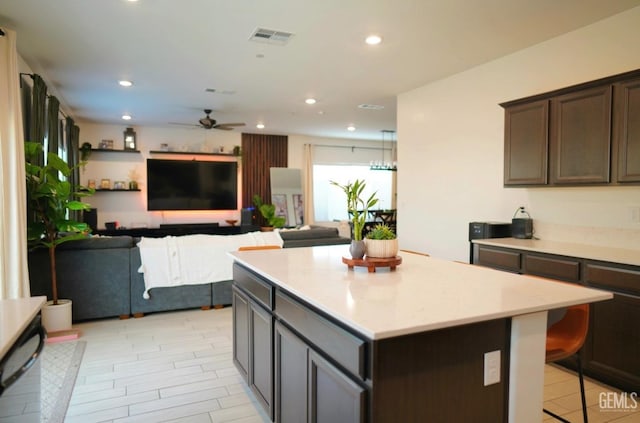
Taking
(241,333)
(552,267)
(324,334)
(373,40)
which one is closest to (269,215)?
(373,40)

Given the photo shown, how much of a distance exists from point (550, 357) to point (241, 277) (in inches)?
73.6

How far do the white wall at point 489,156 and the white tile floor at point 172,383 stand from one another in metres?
1.38

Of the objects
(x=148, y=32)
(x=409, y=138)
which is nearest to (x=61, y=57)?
(x=148, y=32)

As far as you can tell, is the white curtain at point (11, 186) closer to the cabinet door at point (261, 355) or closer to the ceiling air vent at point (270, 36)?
the ceiling air vent at point (270, 36)

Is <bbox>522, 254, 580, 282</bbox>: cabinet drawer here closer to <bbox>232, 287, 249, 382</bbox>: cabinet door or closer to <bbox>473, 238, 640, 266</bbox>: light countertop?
<bbox>473, 238, 640, 266</bbox>: light countertop

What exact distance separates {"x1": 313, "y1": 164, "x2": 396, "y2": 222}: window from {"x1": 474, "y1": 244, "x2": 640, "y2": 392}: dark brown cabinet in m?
7.52

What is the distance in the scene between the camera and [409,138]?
5734mm

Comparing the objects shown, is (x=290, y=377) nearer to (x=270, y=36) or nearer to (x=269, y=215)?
(x=270, y=36)

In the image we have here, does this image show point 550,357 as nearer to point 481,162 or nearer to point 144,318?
point 481,162

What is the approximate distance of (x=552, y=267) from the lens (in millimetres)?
3189

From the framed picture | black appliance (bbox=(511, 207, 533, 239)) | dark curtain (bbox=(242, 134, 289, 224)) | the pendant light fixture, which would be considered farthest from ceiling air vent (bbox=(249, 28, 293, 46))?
the framed picture

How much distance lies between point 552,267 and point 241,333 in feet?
8.00

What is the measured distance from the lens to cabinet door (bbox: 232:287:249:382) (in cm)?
268

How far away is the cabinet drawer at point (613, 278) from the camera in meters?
2.66
